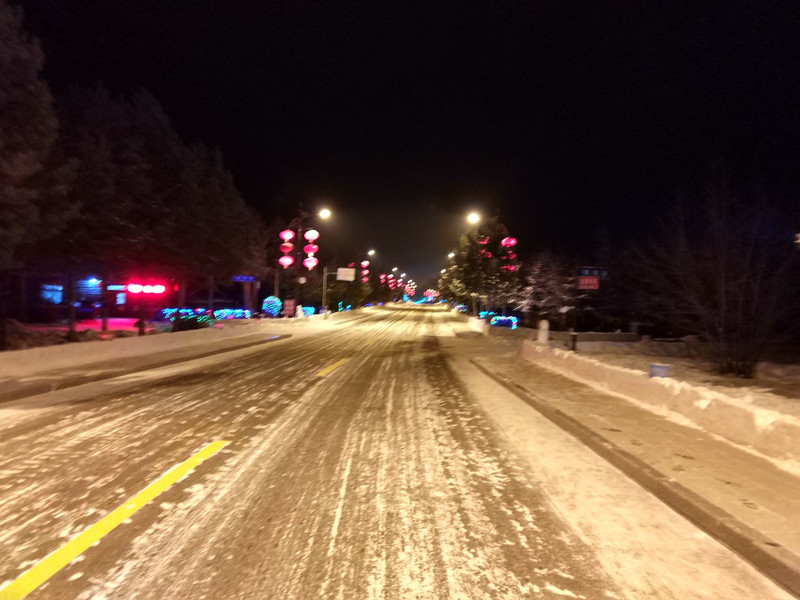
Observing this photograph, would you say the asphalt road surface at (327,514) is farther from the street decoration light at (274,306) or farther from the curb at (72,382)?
the street decoration light at (274,306)

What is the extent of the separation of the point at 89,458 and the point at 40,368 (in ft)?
33.4

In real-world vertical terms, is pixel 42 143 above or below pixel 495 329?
above

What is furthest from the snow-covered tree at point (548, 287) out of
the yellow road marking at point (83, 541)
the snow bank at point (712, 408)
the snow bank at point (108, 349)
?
the yellow road marking at point (83, 541)

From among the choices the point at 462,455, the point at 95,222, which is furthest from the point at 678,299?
the point at 95,222

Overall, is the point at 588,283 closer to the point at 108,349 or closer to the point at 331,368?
the point at 331,368

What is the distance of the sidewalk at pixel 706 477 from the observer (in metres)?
4.30

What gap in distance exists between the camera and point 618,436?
7680mm

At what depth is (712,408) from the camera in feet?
25.3

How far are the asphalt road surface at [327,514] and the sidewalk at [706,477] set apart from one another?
234 mm

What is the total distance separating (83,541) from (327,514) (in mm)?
1904

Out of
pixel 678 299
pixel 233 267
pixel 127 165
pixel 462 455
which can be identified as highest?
pixel 127 165

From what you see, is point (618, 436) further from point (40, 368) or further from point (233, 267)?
point (233, 267)

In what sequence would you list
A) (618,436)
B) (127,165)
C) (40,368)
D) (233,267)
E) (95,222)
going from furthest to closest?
(233,267), (127,165), (95,222), (40,368), (618,436)

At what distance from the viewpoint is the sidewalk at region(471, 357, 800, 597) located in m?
4.30
